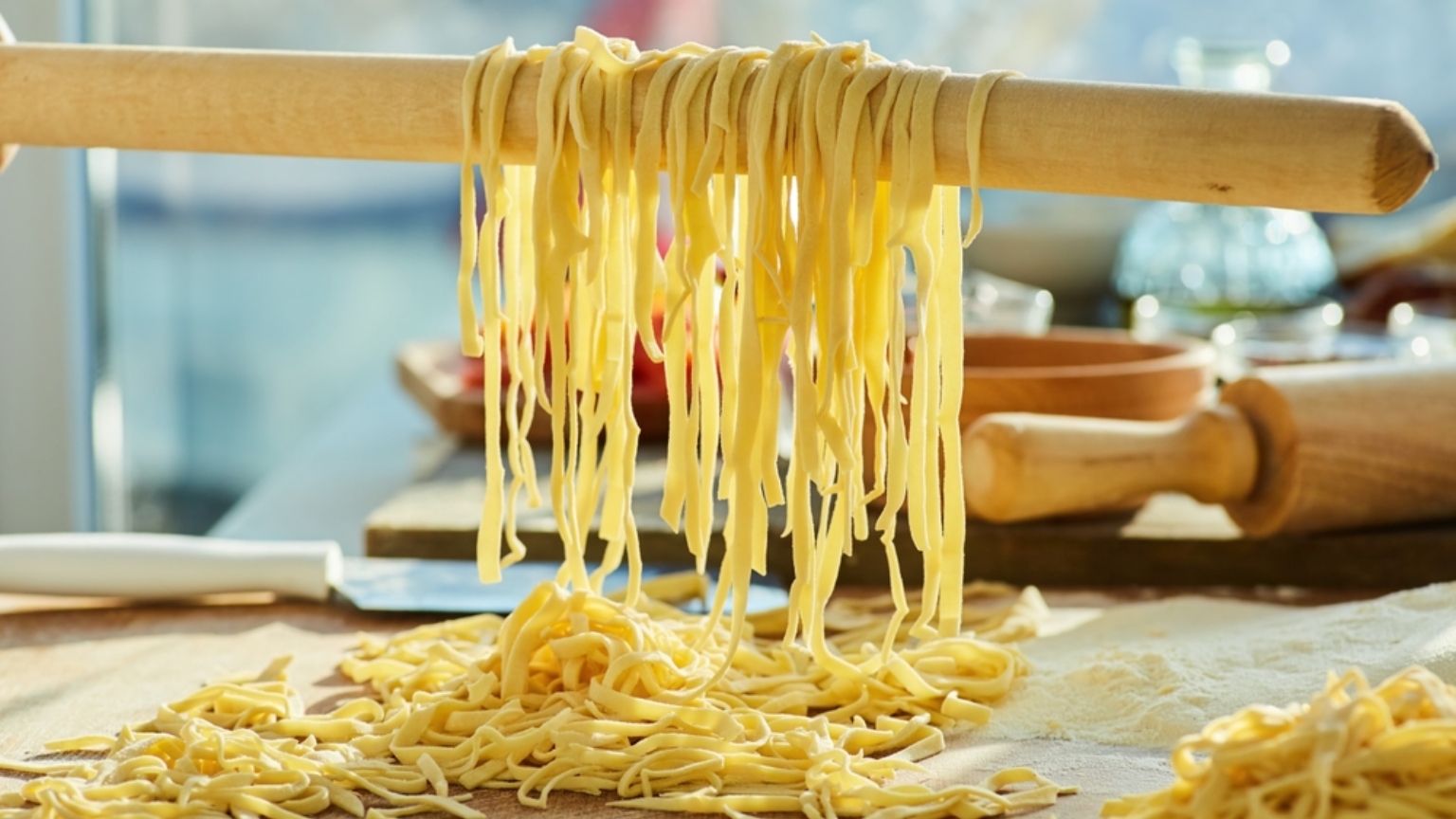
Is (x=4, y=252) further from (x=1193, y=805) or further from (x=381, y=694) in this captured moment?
(x=1193, y=805)

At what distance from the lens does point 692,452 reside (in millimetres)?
907

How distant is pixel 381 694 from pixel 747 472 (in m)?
0.30

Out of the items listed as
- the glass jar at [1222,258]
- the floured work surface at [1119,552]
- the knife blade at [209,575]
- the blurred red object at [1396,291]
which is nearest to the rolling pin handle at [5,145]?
the knife blade at [209,575]

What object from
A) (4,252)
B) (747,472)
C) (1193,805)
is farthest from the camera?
(4,252)

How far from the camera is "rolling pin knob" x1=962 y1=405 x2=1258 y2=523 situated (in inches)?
49.0

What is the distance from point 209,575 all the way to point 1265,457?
2.64ft

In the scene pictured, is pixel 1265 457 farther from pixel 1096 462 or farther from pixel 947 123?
pixel 947 123

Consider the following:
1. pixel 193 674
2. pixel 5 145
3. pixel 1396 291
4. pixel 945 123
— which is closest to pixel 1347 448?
pixel 945 123

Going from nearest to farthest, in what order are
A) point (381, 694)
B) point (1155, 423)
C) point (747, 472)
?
point (747, 472), point (381, 694), point (1155, 423)

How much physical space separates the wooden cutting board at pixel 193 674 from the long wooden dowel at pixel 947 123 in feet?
0.99

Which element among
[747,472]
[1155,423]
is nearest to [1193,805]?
[747,472]

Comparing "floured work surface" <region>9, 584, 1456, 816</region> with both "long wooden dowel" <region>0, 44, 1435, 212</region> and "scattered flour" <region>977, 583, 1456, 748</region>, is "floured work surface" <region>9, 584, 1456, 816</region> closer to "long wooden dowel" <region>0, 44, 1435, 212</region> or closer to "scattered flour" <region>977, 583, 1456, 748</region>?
"scattered flour" <region>977, 583, 1456, 748</region>

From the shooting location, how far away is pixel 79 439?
2.37m

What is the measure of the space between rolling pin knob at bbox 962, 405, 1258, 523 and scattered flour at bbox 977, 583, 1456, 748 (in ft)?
0.56
